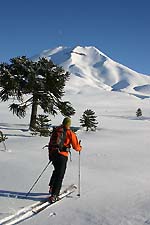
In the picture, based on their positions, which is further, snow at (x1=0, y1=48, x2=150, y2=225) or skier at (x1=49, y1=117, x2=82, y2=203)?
skier at (x1=49, y1=117, x2=82, y2=203)

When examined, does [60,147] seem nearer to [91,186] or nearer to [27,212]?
[27,212]

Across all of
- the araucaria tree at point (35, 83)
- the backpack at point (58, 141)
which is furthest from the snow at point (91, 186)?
the araucaria tree at point (35, 83)

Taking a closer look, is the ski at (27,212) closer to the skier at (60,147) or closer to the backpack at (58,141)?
the skier at (60,147)

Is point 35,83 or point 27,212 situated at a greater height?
point 35,83

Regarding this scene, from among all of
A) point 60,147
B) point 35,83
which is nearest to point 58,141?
point 60,147

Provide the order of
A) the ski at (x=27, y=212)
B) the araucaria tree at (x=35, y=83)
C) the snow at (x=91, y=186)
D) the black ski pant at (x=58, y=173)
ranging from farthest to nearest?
the araucaria tree at (x=35, y=83) → the black ski pant at (x=58, y=173) → the snow at (x=91, y=186) → the ski at (x=27, y=212)

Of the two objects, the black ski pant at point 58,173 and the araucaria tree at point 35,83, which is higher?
the araucaria tree at point 35,83

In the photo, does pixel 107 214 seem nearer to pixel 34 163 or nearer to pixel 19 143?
pixel 34 163

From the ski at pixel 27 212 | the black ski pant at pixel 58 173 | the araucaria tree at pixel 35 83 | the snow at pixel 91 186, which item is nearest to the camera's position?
the ski at pixel 27 212

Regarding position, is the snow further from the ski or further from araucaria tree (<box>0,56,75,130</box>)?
araucaria tree (<box>0,56,75,130</box>)

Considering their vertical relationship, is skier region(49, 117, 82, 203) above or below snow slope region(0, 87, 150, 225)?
above

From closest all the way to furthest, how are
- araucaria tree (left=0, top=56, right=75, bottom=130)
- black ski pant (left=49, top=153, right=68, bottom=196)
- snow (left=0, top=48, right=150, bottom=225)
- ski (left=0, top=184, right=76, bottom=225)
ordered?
ski (left=0, top=184, right=76, bottom=225)
snow (left=0, top=48, right=150, bottom=225)
black ski pant (left=49, top=153, right=68, bottom=196)
araucaria tree (left=0, top=56, right=75, bottom=130)

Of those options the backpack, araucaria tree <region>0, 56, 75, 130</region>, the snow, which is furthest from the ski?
araucaria tree <region>0, 56, 75, 130</region>

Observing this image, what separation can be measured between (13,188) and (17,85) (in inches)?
708
